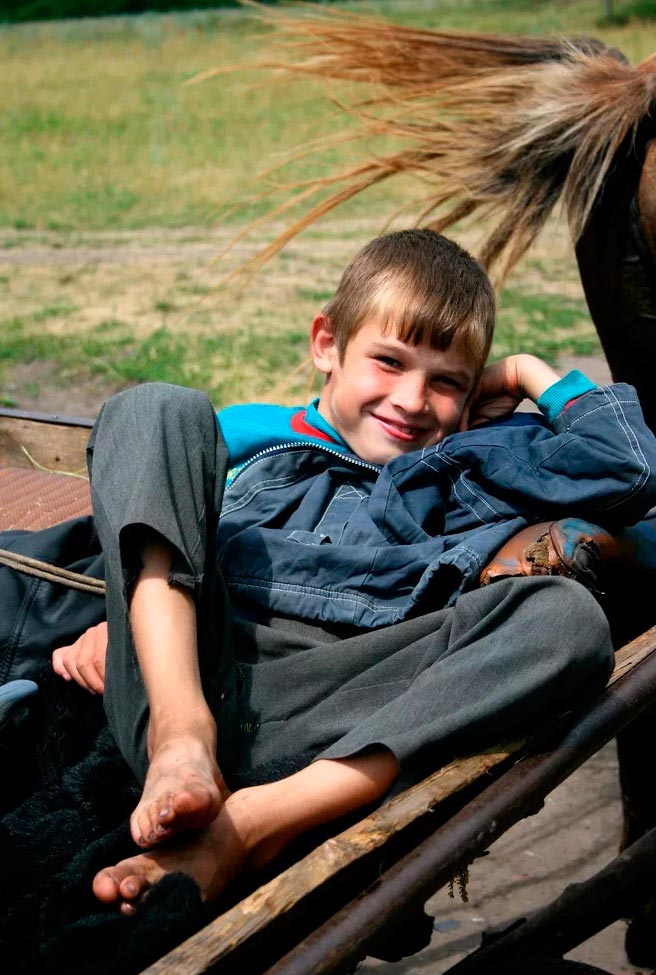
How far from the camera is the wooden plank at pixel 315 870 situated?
111 centimetres

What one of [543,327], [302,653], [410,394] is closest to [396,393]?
[410,394]

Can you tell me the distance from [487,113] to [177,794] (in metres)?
1.99

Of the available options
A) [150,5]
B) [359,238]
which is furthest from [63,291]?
[150,5]

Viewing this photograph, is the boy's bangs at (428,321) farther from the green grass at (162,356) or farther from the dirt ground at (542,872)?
the green grass at (162,356)

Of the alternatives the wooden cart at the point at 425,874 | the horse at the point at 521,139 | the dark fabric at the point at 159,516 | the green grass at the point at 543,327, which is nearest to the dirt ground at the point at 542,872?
the wooden cart at the point at 425,874

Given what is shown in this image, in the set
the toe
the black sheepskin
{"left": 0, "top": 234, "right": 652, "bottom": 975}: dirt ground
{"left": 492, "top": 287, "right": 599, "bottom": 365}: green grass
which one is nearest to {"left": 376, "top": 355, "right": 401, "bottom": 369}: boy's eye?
the black sheepskin

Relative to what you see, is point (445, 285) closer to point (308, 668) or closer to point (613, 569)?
point (613, 569)

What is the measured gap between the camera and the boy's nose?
1.95 metres

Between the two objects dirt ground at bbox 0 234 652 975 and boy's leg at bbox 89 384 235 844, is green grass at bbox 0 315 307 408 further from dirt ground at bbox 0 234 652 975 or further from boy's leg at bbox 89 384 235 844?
boy's leg at bbox 89 384 235 844

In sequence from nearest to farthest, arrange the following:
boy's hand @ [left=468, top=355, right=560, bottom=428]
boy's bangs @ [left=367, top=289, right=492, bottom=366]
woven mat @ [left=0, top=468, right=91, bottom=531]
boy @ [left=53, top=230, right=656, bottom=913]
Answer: boy @ [left=53, top=230, right=656, bottom=913], boy's bangs @ [left=367, top=289, right=492, bottom=366], boy's hand @ [left=468, top=355, right=560, bottom=428], woven mat @ [left=0, top=468, right=91, bottom=531]

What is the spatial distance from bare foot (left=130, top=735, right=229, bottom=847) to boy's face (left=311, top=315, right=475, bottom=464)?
0.73 metres

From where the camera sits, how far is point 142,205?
10.7 metres

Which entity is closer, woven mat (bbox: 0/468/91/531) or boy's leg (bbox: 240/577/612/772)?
boy's leg (bbox: 240/577/612/772)

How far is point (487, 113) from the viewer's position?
2809 mm
